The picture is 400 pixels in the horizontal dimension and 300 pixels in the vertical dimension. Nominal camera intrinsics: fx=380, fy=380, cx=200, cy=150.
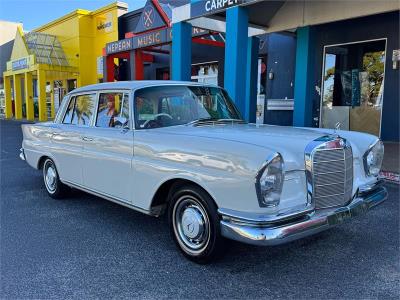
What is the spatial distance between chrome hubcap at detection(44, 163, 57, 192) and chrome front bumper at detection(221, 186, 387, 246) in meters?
3.38

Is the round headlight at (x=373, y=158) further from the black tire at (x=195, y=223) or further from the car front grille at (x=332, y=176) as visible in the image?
the black tire at (x=195, y=223)

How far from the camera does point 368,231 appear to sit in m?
4.17

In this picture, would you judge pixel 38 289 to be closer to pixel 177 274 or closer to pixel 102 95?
pixel 177 274

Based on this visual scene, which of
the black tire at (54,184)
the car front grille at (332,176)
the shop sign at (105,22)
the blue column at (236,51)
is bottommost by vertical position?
the black tire at (54,184)

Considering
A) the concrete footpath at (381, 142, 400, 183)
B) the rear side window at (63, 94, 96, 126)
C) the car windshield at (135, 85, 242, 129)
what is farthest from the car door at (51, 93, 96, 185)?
the concrete footpath at (381, 142, 400, 183)

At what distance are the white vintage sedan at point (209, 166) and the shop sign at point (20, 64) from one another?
66.1 feet

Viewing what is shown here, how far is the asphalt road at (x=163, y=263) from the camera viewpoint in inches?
115

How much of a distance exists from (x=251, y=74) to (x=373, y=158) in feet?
24.8

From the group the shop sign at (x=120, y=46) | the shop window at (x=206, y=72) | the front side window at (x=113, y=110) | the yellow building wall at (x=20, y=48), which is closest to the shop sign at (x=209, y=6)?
the front side window at (x=113, y=110)

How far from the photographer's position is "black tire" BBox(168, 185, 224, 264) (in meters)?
3.12

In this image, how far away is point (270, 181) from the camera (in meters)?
2.81

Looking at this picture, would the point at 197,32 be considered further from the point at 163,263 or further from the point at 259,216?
the point at 259,216

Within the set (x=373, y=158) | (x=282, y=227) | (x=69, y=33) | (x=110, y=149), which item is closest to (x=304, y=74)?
(x=373, y=158)

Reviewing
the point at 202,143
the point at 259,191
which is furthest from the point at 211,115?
the point at 259,191
